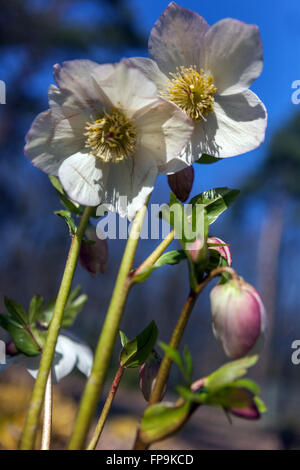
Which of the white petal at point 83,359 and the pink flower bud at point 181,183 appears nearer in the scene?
the pink flower bud at point 181,183

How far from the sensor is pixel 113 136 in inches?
14.1

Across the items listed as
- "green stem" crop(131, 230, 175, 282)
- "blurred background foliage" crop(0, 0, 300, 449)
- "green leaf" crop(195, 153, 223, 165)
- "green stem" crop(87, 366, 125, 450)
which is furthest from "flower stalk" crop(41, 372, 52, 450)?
"blurred background foliage" crop(0, 0, 300, 449)

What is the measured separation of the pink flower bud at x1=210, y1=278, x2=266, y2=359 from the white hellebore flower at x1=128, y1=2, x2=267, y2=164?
131 mm

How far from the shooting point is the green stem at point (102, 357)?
0.93 ft

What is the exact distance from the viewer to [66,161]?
360mm

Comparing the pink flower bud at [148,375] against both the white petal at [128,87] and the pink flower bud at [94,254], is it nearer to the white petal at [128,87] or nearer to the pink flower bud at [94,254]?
the pink flower bud at [94,254]

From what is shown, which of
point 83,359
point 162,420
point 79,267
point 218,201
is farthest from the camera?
point 79,267

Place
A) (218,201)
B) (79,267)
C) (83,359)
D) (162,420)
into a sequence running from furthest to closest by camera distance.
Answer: (79,267)
(83,359)
(218,201)
(162,420)

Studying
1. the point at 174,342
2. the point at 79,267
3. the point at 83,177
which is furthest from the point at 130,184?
the point at 79,267

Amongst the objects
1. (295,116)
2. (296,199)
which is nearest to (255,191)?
(296,199)

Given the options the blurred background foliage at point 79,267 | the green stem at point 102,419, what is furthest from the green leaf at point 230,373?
the blurred background foliage at point 79,267

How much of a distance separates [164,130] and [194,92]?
0.07m

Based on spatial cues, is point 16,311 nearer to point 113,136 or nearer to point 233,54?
point 113,136

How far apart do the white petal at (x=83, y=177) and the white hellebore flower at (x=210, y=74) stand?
3.2 inches
